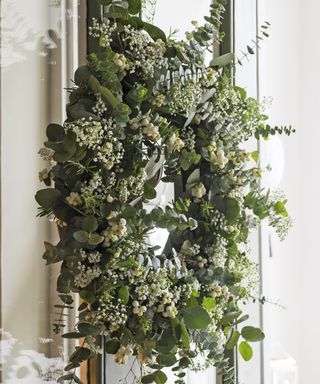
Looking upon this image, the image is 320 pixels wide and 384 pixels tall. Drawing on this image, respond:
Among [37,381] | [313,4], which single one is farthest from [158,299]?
[313,4]

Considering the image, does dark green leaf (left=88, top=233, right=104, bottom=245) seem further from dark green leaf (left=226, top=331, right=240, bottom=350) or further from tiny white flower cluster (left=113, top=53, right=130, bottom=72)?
dark green leaf (left=226, top=331, right=240, bottom=350)

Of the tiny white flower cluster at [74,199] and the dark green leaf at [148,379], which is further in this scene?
the dark green leaf at [148,379]

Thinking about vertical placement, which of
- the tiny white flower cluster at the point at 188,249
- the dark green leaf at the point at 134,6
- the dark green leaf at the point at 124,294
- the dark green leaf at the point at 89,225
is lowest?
the dark green leaf at the point at 124,294

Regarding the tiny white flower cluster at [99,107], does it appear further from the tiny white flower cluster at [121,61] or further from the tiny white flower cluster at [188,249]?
the tiny white flower cluster at [188,249]

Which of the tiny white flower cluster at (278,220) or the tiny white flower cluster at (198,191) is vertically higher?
the tiny white flower cluster at (198,191)

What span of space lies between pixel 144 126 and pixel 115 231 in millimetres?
191

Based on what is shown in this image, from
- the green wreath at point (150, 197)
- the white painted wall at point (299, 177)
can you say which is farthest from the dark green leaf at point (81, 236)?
the white painted wall at point (299, 177)

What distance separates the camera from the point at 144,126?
3.66 feet

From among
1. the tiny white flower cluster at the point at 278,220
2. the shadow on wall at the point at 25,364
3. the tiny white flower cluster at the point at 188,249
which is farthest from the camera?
the tiny white flower cluster at the point at 278,220

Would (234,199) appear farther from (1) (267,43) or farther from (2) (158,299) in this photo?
(1) (267,43)

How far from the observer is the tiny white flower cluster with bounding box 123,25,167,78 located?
1121mm

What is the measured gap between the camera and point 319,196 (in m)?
2.36

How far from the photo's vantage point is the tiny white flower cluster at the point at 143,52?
1.12 metres

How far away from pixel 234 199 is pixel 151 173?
215mm
